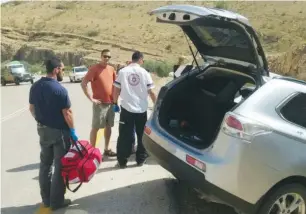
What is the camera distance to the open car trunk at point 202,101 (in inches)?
240

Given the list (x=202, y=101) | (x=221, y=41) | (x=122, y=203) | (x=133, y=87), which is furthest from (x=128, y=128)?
(x=221, y=41)

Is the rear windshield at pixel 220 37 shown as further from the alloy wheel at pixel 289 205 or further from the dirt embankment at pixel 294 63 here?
the dirt embankment at pixel 294 63

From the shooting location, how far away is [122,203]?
19.7 ft

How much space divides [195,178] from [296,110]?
122 cm

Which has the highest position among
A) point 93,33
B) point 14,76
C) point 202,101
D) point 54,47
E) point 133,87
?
point 202,101

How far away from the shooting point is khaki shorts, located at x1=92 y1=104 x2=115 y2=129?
796 cm

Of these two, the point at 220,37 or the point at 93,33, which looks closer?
the point at 220,37

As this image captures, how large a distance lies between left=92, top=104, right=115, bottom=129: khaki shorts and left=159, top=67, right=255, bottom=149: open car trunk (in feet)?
6.62

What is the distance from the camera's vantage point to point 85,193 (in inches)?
251

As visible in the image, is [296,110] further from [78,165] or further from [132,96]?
[132,96]

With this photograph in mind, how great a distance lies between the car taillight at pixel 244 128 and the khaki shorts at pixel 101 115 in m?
3.61

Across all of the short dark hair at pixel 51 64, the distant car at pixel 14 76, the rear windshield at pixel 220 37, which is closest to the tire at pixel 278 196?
the rear windshield at pixel 220 37

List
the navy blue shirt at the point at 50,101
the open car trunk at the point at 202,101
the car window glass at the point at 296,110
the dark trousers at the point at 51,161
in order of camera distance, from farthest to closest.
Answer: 1. the open car trunk at the point at 202,101
2. the dark trousers at the point at 51,161
3. the navy blue shirt at the point at 50,101
4. the car window glass at the point at 296,110

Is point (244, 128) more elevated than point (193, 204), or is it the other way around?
point (244, 128)
